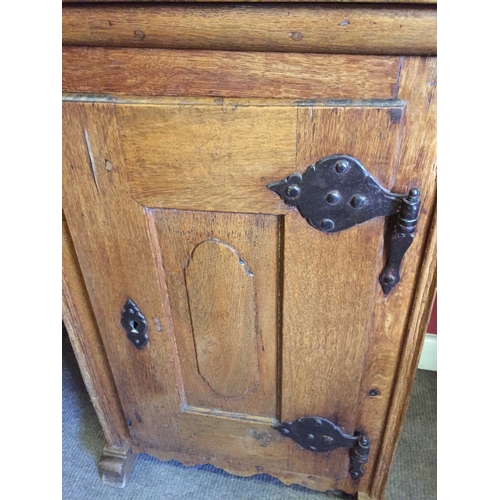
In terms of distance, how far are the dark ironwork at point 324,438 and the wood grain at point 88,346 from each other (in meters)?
0.37

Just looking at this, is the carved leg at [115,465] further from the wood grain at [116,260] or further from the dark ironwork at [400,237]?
the dark ironwork at [400,237]

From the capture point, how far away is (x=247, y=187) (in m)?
0.65

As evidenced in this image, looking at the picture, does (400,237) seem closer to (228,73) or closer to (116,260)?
(228,73)

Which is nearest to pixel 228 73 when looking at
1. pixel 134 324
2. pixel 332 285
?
pixel 332 285

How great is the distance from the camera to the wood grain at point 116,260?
2.18 ft

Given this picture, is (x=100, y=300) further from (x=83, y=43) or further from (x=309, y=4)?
(x=309, y=4)

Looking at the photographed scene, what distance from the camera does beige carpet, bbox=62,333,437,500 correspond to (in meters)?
1.14

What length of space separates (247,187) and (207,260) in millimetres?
155

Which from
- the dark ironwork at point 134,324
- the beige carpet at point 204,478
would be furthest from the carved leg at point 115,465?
the dark ironwork at point 134,324

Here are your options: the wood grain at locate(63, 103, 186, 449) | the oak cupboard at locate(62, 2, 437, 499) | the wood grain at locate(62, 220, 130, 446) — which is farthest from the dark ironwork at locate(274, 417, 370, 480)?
the wood grain at locate(62, 220, 130, 446)

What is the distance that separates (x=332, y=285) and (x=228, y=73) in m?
0.34

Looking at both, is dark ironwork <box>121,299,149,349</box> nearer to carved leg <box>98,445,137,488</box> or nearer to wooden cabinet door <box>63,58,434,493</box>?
wooden cabinet door <box>63,58,434,493</box>

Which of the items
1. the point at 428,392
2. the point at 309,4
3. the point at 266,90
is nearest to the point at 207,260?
the point at 266,90

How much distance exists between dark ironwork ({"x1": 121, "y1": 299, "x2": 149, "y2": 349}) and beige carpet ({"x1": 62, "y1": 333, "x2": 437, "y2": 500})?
474mm
